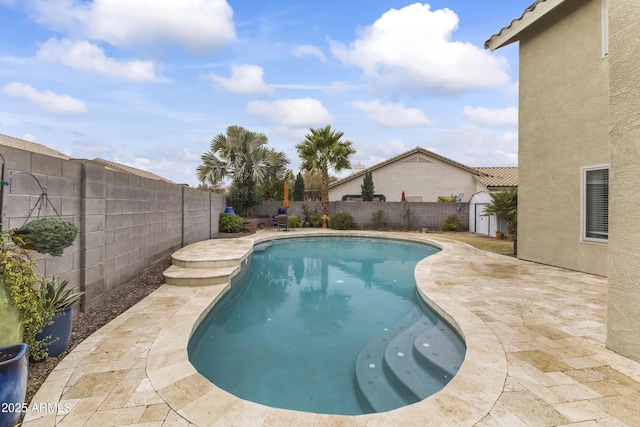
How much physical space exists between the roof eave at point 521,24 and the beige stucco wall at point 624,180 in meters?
5.30

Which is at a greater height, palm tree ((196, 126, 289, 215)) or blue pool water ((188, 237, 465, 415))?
palm tree ((196, 126, 289, 215))

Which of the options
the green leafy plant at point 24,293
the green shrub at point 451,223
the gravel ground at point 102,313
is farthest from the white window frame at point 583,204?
the green shrub at point 451,223

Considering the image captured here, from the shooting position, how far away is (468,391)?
2453mm

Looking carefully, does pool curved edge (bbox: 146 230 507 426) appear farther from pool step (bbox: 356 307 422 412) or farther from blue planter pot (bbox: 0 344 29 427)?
blue planter pot (bbox: 0 344 29 427)

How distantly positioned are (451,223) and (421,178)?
19.5ft

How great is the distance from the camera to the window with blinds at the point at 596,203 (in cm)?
623

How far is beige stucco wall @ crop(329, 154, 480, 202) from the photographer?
71.7 ft

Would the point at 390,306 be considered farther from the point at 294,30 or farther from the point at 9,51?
the point at 9,51

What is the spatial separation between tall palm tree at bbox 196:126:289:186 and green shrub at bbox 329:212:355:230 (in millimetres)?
4600

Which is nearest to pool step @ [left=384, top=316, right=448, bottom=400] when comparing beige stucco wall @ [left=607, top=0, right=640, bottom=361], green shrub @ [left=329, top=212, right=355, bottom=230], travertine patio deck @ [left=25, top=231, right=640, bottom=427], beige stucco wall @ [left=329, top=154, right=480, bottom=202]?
travertine patio deck @ [left=25, top=231, right=640, bottom=427]

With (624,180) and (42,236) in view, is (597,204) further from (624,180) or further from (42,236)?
(42,236)

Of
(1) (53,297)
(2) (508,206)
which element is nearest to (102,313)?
(1) (53,297)

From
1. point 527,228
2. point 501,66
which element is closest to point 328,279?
point 527,228

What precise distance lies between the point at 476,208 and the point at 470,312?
1372cm
